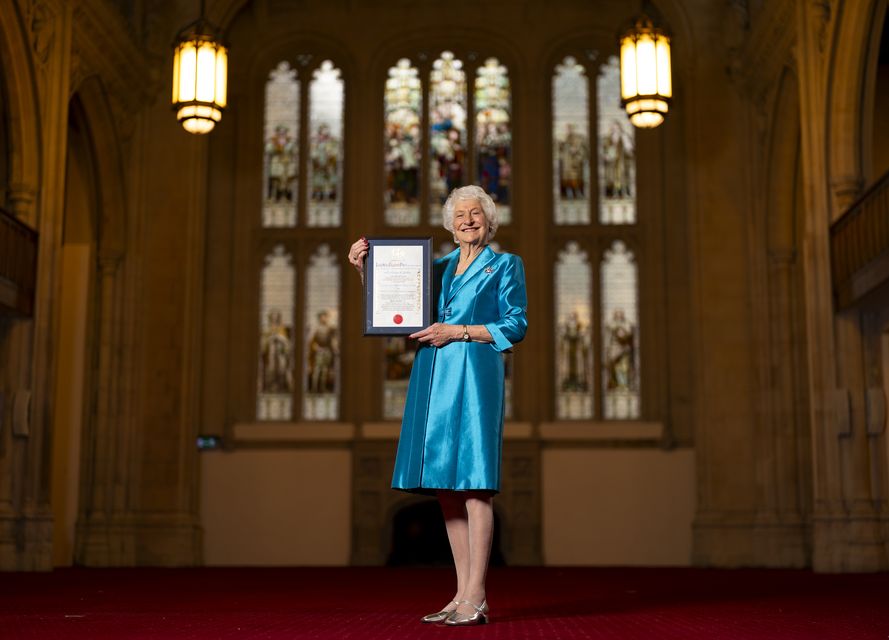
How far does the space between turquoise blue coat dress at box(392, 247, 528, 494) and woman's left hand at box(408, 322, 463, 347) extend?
67mm

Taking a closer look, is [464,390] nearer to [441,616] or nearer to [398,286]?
[398,286]

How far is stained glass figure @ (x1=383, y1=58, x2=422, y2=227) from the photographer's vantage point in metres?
18.7

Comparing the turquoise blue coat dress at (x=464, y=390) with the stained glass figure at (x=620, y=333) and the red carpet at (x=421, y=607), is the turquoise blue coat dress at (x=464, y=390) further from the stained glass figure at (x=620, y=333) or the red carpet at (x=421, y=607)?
the stained glass figure at (x=620, y=333)

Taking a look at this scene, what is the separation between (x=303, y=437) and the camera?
17750mm

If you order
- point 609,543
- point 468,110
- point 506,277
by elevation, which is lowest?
→ point 609,543

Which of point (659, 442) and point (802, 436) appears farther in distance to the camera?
point (659, 442)

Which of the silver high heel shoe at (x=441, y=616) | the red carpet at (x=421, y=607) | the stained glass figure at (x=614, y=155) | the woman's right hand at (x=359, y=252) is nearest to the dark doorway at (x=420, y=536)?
the stained glass figure at (x=614, y=155)

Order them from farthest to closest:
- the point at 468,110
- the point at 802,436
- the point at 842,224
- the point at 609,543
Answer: the point at 468,110 → the point at 609,543 → the point at 802,436 → the point at 842,224

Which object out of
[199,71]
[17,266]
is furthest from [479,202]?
[17,266]

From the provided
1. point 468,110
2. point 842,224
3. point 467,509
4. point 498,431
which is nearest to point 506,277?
point 498,431

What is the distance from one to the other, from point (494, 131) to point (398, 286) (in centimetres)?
1369

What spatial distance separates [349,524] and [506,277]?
12.5 metres

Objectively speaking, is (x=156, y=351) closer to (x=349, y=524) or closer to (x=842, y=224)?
(x=349, y=524)

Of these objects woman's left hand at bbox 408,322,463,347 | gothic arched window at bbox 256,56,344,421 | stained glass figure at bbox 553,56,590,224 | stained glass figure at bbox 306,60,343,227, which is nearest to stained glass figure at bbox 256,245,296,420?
gothic arched window at bbox 256,56,344,421
